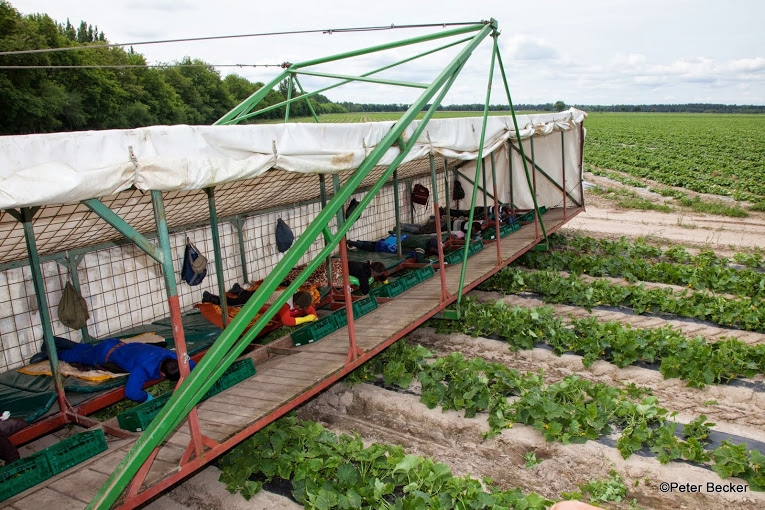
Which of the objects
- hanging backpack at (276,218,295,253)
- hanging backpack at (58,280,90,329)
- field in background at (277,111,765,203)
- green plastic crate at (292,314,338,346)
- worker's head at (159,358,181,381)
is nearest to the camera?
worker's head at (159,358,181,381)

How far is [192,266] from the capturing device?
26.8ft

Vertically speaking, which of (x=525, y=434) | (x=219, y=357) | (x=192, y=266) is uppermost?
(x=219, y=357)

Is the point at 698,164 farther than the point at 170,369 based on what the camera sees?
Yes

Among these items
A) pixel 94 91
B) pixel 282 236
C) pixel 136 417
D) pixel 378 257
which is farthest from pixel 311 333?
pixel 94 91

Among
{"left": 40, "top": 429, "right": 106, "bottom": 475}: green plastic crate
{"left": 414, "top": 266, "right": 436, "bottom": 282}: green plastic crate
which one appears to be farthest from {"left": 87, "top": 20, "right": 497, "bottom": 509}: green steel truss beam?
{"left": 414, "top": 266, "right": 436, "bottom": 282}: green plastic crate

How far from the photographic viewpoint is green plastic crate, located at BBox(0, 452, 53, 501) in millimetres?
4273

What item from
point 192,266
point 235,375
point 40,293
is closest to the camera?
point 40,293

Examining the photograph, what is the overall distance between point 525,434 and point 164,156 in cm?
429

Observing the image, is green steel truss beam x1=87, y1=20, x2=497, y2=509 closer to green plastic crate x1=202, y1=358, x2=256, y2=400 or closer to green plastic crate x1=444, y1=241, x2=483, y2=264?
green plastic crate x1=202, y1=358, x2=256, y2=400

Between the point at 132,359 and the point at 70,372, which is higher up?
the point at 132,359

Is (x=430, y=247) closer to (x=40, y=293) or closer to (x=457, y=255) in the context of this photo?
(x=457, y=255)

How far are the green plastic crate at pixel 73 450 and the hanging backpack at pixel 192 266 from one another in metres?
3.58

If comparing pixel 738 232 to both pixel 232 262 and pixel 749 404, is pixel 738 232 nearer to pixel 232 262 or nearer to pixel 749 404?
pixel 749 404

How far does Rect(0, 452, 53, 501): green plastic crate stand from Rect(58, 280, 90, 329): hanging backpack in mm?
2710
